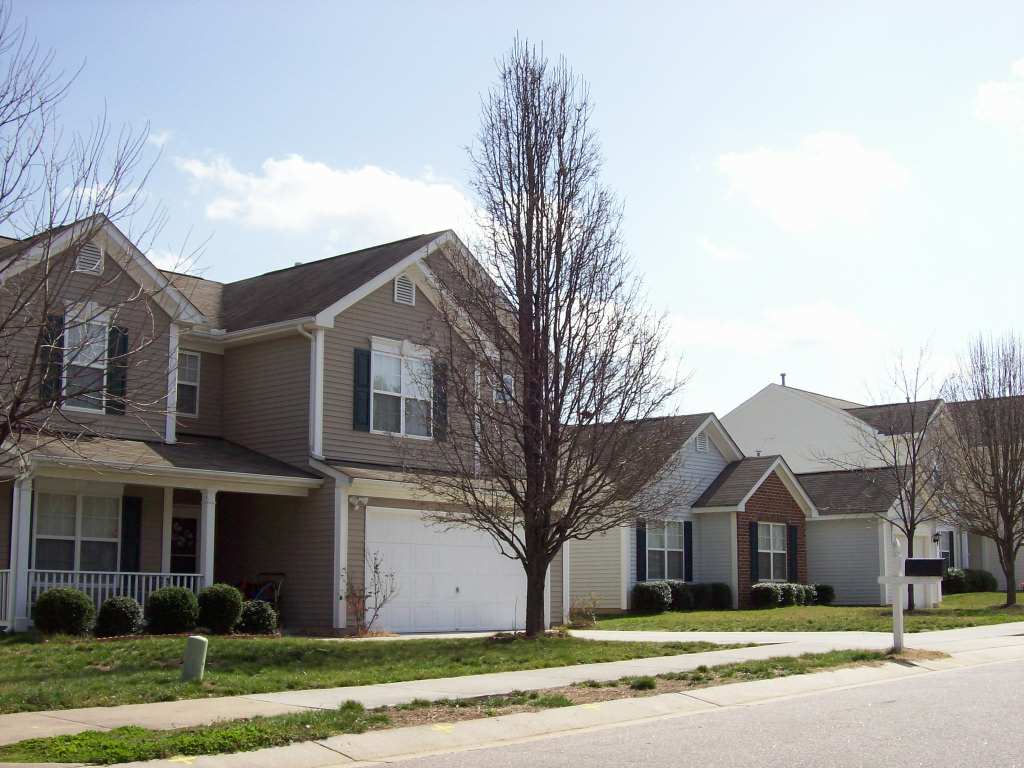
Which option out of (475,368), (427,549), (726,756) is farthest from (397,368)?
(726,756)

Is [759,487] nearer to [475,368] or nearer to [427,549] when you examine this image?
[427,549]

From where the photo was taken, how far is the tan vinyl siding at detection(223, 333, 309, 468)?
Result: 23344 millimetres

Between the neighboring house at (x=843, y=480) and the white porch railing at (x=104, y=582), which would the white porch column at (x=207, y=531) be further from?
the neighboring house at (x=843, y=480)

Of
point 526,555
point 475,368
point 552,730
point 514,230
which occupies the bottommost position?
point 552,730

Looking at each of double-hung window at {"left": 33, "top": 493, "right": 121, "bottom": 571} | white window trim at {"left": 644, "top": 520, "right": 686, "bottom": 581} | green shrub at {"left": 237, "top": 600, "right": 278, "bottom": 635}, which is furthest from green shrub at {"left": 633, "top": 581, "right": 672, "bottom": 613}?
double-hung window at {"left": 33, "top": 493, "right": 121, "bottom": 571}

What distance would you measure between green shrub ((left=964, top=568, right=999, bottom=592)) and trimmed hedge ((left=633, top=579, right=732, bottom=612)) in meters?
12.0

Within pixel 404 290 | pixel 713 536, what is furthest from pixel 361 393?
pixel 713 536

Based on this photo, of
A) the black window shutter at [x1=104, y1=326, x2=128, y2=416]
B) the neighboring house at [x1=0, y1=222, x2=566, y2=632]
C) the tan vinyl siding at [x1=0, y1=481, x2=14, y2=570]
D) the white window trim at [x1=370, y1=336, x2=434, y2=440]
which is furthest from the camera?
the white window trim at [x1=370, y1=336, x2=434, y2=440]

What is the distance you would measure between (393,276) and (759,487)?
15567 millimetres

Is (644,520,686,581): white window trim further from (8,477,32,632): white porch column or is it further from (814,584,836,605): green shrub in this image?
(8,477,32,632): white porch column

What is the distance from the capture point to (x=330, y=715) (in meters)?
10.6

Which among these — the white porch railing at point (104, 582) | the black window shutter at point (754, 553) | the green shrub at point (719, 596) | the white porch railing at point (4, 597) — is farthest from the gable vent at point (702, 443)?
the white porch railing at point (4, 597)

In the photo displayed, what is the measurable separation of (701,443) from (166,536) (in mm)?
18434

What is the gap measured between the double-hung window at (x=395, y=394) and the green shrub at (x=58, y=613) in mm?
7383
